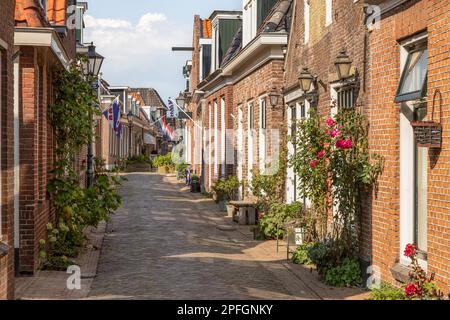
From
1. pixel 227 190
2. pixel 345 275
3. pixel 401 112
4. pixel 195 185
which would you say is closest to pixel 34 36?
pixel 401 112

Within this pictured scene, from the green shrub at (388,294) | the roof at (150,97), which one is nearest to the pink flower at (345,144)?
the green shrub at (388,294)

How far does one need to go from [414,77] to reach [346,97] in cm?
362

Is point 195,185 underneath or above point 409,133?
underneath

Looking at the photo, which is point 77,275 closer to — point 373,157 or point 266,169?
point 373,157

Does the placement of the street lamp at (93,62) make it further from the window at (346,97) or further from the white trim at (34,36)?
the window at (346,97)

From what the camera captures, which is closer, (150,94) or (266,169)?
(266,169)

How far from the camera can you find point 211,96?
102 feet

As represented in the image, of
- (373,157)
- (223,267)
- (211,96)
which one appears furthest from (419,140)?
(211,96)

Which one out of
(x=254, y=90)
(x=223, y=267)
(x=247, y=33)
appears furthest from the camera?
(x=247, y=33)

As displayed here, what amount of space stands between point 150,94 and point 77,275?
85934 mm

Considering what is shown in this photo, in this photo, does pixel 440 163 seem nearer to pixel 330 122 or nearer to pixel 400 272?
pixel 400 272

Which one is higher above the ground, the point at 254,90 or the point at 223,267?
the point at 254,90

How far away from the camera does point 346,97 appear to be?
1280 cm

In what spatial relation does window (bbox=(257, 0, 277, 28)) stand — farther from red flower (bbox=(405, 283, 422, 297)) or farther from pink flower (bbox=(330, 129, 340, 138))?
red flower (bbox=(405, 283, 422, 297))
